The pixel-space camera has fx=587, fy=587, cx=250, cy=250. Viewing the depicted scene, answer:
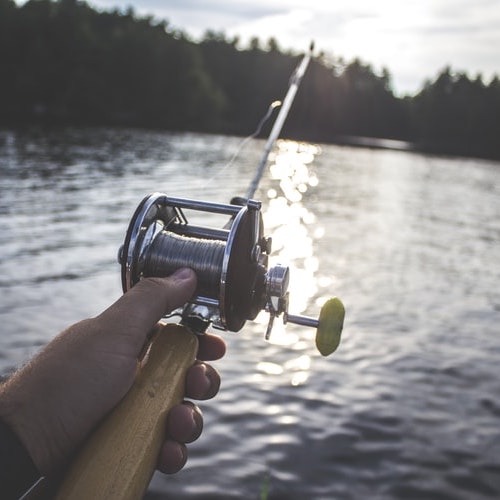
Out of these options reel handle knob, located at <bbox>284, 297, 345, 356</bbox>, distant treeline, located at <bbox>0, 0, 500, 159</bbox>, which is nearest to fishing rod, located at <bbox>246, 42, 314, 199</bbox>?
reel handle knob, located at <bbox>284, 297, 345, 356</bbox>

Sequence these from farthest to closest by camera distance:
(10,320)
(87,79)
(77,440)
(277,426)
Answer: (87,79) < (10,320) < (277,426) < (77,440)

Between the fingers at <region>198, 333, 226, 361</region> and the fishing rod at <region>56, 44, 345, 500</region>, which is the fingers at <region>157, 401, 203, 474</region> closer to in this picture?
the fishing rod at <region>56, 44, 345, 500</region>

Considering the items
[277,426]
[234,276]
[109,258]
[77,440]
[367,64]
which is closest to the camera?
[77,440]

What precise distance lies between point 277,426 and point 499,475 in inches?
87.3

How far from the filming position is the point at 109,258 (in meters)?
12.6

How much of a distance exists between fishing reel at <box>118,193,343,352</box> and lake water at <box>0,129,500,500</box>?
0.92 m

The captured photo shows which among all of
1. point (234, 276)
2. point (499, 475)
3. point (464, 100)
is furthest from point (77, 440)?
point (464, 100)

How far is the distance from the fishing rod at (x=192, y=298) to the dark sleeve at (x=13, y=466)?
0.19 metres

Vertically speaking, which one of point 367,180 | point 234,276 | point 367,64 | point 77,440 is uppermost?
point 367,64

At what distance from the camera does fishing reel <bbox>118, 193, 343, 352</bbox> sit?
242 cm

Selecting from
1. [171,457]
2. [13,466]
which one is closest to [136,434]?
[13,466]

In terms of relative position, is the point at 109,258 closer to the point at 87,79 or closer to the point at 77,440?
the point at 77,440

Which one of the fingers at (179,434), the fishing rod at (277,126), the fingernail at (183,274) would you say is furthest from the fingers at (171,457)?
the fishing rod at (277,126)

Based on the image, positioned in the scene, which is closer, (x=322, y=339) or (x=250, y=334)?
(x=322, y=339)
